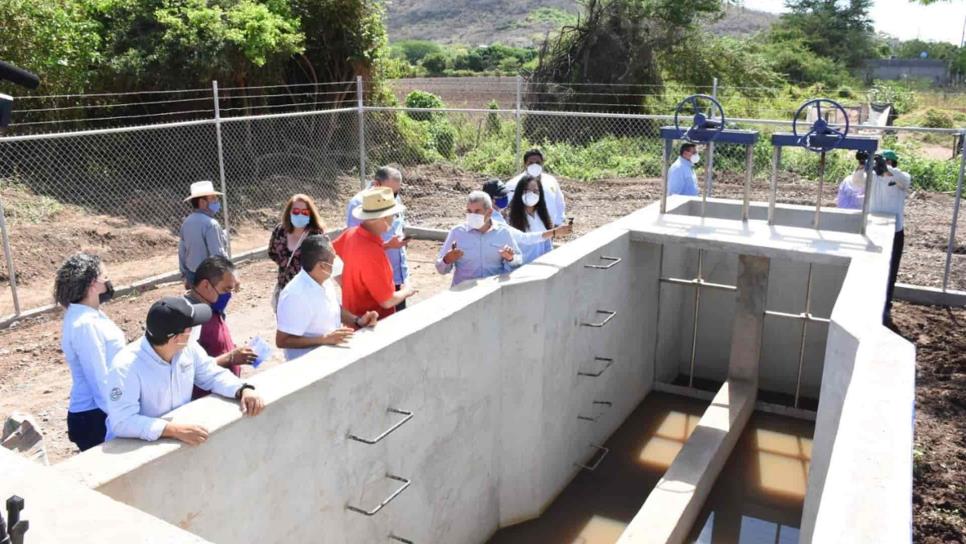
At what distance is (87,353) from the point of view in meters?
4.07

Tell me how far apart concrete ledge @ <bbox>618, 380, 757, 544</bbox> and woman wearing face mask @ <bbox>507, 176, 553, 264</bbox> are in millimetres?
2088

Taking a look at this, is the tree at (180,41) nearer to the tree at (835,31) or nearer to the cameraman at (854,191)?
the cameraman at (854,191)

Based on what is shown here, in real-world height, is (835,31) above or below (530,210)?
above

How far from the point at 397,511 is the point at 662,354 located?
15.3 ft

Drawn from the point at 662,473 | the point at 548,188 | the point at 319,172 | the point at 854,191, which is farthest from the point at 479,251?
the point at 319,172

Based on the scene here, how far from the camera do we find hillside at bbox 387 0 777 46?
294 ft

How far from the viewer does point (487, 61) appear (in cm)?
5856

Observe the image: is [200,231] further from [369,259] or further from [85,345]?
[85,345]

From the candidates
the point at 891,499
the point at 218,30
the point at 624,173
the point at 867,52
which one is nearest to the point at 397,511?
the point at 891,499

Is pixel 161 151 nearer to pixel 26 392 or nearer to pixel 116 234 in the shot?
pixel 116 234

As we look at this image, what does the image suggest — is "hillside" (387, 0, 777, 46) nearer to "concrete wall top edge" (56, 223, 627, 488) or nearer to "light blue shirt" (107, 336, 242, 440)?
"concrete wall top edge" (56, 223, 627, 488)

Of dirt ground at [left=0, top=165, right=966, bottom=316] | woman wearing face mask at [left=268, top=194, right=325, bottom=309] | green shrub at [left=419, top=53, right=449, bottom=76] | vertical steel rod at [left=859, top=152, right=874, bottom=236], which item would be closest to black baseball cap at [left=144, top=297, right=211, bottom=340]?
woman wearing face mask at [left=268, top=194, right=325, bottom=309]

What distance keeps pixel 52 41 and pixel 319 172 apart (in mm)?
5344

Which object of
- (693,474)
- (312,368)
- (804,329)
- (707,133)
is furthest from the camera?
(804,329)
